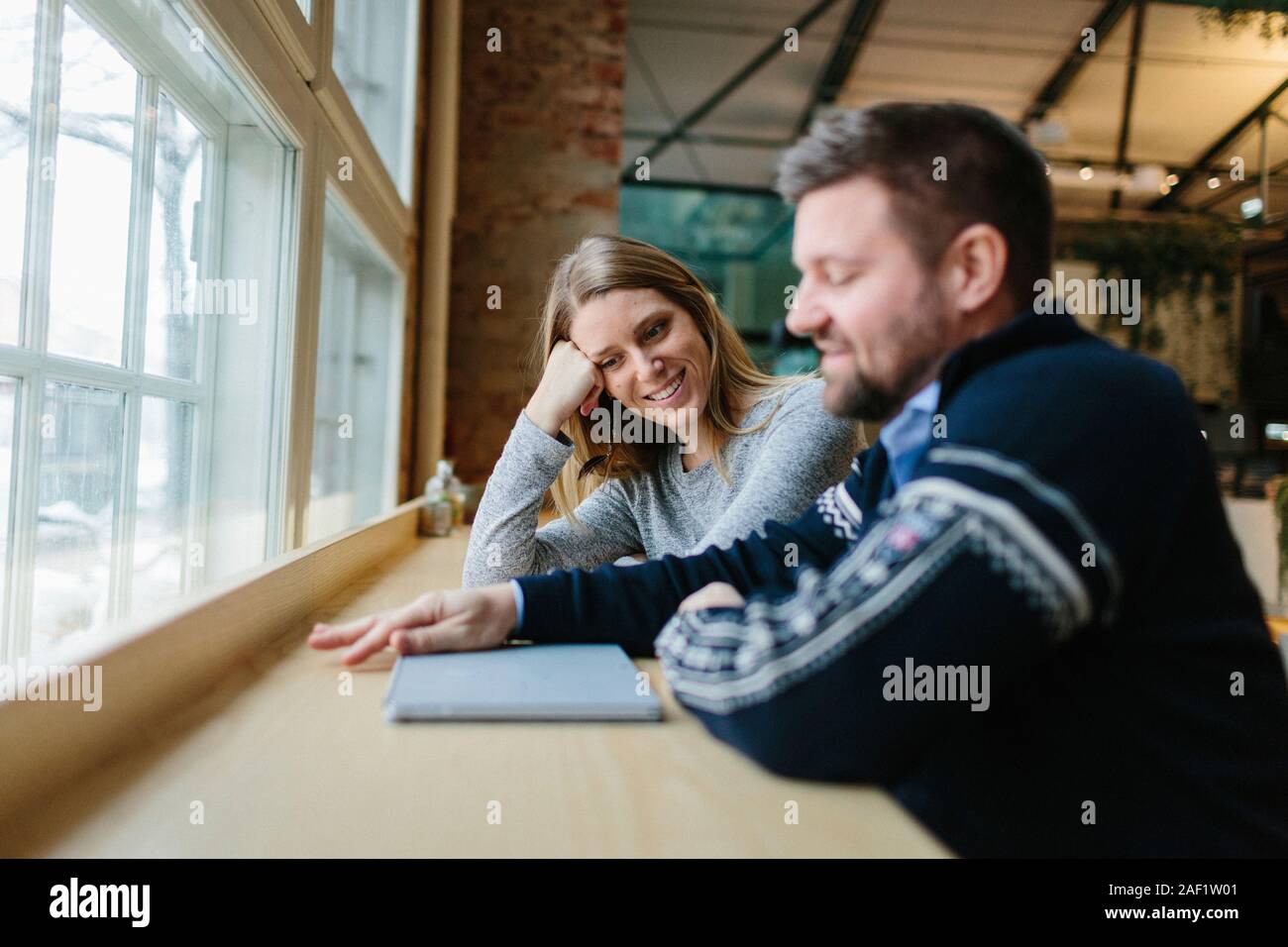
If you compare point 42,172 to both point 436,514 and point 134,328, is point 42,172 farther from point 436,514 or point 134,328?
point 436,514

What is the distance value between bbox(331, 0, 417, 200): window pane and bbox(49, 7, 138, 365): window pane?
1326mm

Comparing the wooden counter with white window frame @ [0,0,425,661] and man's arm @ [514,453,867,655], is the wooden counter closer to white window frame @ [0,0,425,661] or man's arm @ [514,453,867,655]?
man's arm @ [514,453,867,655]

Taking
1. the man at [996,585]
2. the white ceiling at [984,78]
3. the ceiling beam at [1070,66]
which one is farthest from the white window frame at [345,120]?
the ceiling beam at [1070,66]

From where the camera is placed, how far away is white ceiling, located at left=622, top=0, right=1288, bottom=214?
240 inches

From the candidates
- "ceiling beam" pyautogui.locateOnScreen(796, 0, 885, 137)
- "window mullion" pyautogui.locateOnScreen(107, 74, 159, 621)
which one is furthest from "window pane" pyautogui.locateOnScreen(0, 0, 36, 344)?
"ceiling beam" pyautogui.locateOnScreen(796, 0, 885, 137)

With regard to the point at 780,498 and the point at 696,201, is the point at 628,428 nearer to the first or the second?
the point at 780,498

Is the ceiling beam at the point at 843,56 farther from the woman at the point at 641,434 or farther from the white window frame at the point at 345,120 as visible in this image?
the woman at the point at 641,434

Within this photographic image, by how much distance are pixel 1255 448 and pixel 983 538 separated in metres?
6.69

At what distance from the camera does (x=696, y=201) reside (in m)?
7.52

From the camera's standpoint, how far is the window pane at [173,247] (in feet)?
4.18

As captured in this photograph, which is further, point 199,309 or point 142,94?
point 199,309

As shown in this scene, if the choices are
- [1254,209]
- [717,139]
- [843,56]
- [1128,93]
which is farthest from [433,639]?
[1128,93]

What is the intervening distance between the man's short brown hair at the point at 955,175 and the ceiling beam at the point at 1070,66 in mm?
6631
